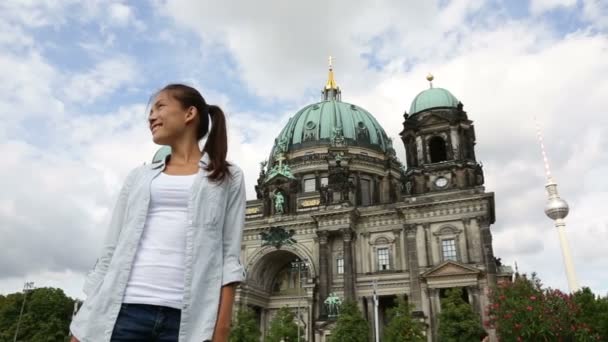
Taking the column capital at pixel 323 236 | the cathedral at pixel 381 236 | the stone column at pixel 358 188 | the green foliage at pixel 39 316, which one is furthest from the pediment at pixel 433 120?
the green foliage at pixel 39 316

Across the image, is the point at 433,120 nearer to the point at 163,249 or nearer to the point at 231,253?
the point at 231,253

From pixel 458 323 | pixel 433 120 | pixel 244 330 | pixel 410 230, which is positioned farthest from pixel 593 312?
pixel 244 330

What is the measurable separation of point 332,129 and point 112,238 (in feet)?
194

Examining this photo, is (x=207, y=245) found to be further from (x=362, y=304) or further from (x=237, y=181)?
(x=362, y=304)

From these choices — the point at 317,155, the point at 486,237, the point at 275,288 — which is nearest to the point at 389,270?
the point at 486,237

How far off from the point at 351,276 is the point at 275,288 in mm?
11339

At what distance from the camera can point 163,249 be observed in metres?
3.40

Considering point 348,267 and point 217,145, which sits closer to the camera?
point 217,145

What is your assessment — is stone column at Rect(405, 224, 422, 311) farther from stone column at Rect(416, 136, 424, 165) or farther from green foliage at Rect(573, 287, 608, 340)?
green foliage at Rect(573, 287, 608, 340)

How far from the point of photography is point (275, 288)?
178ft

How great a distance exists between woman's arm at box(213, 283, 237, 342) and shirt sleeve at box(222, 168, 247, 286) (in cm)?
6

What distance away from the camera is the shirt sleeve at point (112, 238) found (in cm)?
343

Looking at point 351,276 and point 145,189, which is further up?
point 351,276

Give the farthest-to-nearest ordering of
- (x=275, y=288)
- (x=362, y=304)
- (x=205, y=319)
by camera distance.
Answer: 1. (x=275, y=288)
2. (x=362, y=304)
3. (x=205, y=319)
